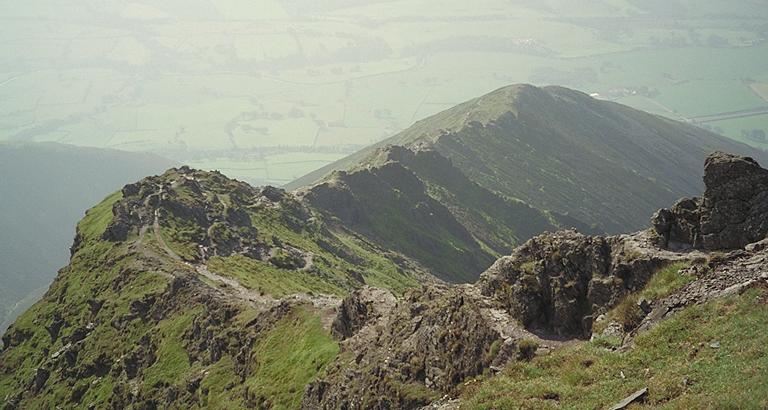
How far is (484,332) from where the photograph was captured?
33.2 metres

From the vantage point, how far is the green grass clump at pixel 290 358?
52.2 m

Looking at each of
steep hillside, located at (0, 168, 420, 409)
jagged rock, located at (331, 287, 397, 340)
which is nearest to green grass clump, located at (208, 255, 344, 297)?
steep hillside, located at (0, 168, 420, 409)

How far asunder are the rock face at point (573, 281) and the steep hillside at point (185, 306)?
2335 centimetres

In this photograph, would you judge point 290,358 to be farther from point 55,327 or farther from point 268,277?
point 55,327

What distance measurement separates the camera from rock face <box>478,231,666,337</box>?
31922 mm

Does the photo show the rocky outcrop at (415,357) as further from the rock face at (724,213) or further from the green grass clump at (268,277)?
the green grass clump at (268,277)

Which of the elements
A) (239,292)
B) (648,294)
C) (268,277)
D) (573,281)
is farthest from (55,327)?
(648,294)

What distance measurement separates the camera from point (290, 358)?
57625 mm

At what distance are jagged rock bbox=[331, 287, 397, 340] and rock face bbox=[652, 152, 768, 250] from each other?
96.6 feet

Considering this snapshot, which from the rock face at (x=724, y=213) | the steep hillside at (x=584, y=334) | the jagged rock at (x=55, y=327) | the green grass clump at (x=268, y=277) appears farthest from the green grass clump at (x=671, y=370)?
the jagged rock at (x=55, y=327)

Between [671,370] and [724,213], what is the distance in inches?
488

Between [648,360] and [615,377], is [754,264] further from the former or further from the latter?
[615,377]

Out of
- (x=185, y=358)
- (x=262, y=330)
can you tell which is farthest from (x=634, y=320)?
(x=185, y=358)

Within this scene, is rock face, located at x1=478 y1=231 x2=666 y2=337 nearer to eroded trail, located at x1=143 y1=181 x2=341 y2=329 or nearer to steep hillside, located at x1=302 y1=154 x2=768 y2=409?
steep hillside, located at x1=302 y1=154 x2=768 y2=409
